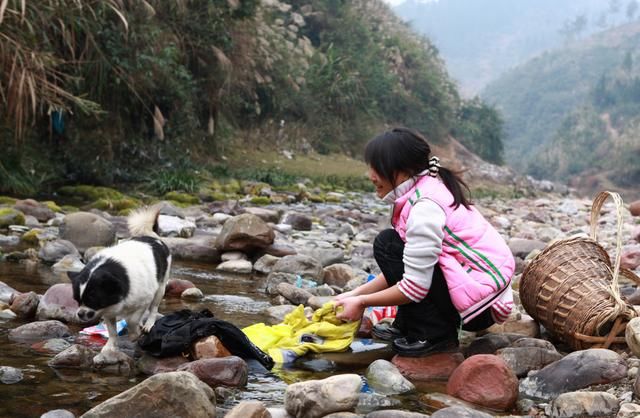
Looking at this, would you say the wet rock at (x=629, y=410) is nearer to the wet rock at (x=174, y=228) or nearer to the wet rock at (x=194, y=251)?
the wet rock at (x=194, y=251)

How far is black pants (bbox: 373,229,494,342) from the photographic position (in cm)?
362

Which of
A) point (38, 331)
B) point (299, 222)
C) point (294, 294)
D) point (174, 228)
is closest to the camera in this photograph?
point (38, 331)

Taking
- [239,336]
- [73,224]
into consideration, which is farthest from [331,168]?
[239,336]

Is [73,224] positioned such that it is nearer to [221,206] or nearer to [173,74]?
[221,206]

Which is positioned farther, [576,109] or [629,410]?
[576,109]

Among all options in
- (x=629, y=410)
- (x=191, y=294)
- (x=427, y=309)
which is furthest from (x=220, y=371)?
(x=191, y=294)

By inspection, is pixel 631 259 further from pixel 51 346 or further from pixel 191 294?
pixel 51 346

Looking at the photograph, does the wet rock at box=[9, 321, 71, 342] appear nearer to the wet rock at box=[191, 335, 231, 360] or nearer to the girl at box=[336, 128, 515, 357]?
the wet rock at box=[191, 335, 231, 360]

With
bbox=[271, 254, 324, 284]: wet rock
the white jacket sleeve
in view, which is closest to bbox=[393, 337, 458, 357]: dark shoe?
the white jacket sleeve

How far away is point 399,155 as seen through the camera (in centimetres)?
358

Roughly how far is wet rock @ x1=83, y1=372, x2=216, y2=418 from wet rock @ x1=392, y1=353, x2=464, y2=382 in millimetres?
1120

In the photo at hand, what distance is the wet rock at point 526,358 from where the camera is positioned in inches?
141

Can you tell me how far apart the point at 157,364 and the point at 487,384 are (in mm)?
1498

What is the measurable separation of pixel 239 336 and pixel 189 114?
37.0 feet
